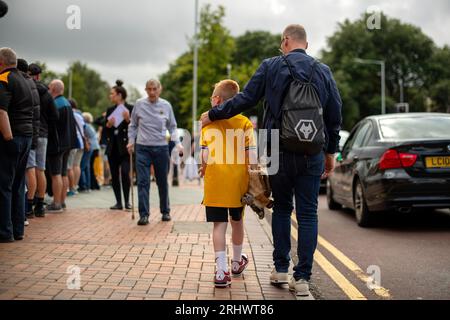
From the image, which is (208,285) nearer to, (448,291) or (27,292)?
(27,292)

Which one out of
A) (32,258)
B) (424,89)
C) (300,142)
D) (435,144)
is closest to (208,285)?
(300,142)

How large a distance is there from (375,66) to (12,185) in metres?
58.7

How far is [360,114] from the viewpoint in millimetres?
63281

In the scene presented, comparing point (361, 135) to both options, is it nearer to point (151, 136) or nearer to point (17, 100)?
point (151, 136)

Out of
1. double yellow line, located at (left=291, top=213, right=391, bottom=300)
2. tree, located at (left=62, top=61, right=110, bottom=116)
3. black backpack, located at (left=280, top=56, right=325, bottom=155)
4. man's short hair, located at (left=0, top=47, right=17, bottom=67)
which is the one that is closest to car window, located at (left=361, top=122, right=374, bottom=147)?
double yellow line, located at (left=291, top=213, right=391, bottom=300)

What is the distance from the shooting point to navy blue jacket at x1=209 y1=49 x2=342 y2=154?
15.5ft

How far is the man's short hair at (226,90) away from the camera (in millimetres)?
5156

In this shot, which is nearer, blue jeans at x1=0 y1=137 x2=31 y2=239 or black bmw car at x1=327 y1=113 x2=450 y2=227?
blue jeans at x1=0 y1=137 x2=31 y2=239

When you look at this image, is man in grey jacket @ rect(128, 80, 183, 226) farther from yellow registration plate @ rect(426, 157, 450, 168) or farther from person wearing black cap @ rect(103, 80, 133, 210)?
yellow registration plate @ rect(426, 157, 450, 168)

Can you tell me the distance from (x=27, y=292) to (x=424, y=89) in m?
59.5

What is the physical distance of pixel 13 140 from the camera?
672 centimetres

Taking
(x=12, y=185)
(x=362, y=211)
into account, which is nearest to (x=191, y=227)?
(x=12, y=185)

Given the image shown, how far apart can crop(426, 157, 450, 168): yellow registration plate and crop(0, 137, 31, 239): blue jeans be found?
513cm

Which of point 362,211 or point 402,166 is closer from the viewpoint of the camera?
point 402,166
